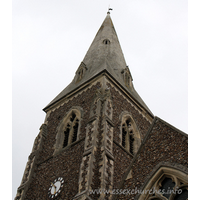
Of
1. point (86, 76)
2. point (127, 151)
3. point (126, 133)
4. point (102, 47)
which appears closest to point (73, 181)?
point (127, 151)

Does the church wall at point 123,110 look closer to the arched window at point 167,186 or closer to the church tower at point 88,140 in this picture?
the church tower at point 88,140

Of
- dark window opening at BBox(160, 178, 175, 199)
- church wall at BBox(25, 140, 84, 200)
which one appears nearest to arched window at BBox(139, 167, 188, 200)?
dark window opening at BBox(160, 178, 175, 199)

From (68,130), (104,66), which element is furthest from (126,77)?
(68,130)

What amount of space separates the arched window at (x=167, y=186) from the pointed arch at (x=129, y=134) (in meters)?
7.34

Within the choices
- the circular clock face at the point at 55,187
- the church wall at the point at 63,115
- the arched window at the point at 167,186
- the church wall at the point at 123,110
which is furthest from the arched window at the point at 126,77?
the arched window at the point at 167,186

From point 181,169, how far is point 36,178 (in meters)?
9.69

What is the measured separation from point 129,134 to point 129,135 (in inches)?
2.5

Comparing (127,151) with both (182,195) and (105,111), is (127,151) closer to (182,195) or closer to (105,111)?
(105,111)

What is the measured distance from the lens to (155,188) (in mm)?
8180

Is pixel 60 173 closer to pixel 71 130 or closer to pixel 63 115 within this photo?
pixel 71 130

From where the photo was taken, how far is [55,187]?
44.6 ft

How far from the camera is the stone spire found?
1952 centimetres

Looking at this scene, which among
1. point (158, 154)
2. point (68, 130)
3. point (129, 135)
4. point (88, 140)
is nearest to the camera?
point (158, 154)

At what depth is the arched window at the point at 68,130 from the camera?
16328 mm
